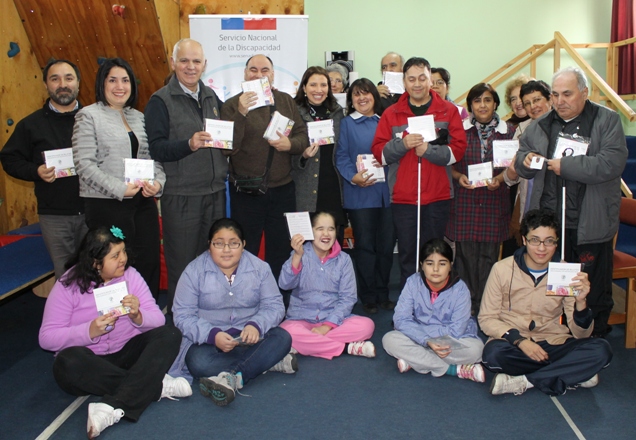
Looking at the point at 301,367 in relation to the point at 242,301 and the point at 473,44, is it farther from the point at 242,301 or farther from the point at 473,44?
the point at 473,44

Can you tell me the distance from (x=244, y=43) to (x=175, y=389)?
376cm

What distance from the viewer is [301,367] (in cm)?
321

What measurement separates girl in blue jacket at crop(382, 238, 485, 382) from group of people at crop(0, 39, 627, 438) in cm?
1

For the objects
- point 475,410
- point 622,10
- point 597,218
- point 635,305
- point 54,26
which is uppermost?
point 622,10

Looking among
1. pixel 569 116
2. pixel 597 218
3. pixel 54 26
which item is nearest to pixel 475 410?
pixel 597 218

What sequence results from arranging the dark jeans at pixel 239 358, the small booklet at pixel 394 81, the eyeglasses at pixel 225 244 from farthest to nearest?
the small booklet at pixel 394 81, the eyeglasses at pixel 225 244, the dark jeans at pixel 239 358

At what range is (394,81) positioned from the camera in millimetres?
4266

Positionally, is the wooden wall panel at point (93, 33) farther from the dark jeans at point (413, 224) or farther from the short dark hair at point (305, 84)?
the dark jeans at point (413, 224)

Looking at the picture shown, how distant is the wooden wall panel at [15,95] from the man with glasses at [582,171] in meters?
4.18

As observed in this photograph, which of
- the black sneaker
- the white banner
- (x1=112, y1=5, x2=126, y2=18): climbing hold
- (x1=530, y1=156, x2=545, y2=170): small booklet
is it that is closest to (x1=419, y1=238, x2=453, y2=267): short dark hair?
(x1=530, y1=156, x2=545, y2=170): small booklet

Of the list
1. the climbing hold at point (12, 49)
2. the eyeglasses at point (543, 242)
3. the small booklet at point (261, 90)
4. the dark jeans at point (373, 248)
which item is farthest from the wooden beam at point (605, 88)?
the climbing hold at point (12, 49)

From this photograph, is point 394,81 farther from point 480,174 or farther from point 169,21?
point 169,21

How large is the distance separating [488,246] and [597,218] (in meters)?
0.85

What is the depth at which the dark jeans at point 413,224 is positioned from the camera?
3.67 meters
